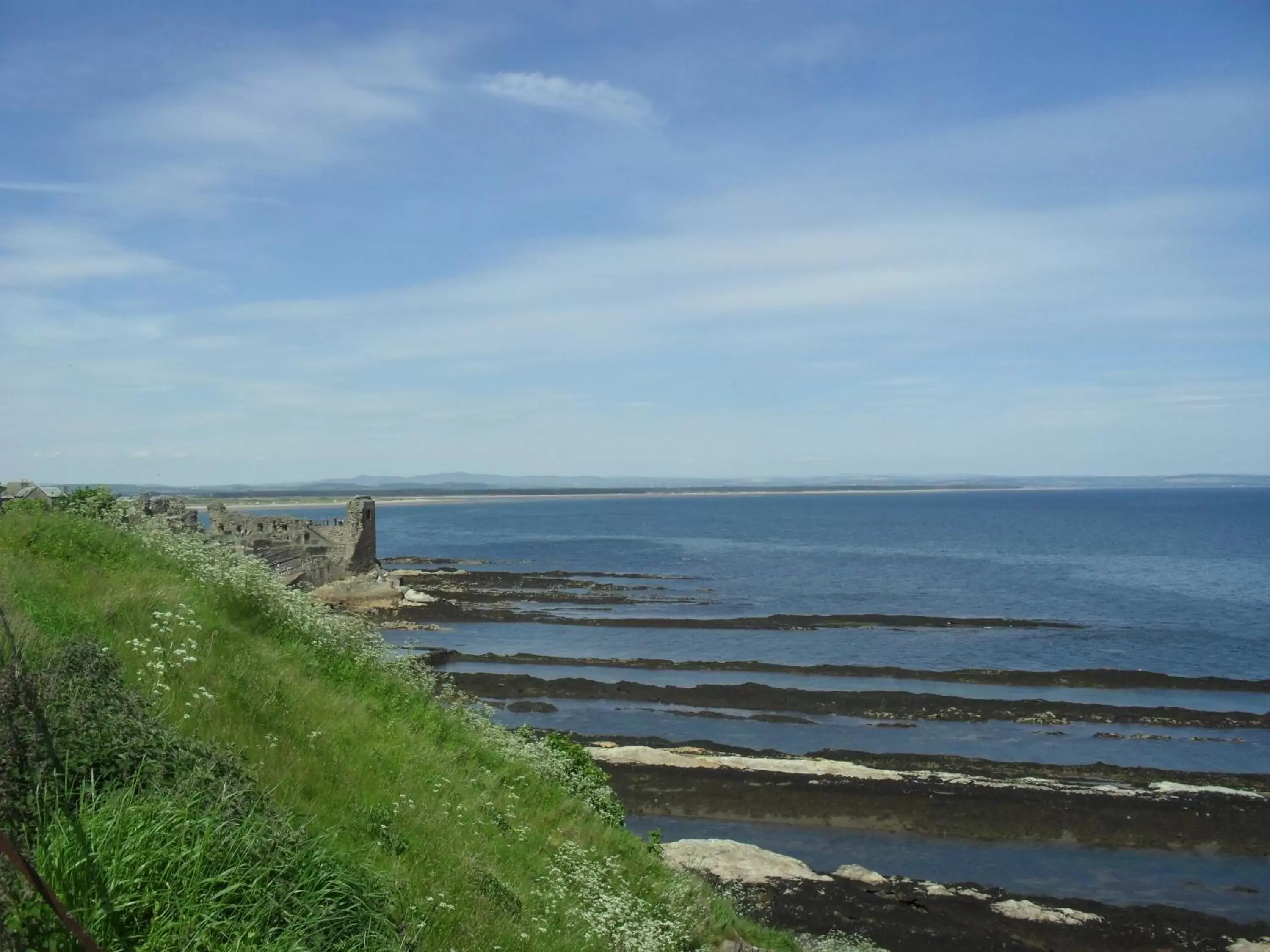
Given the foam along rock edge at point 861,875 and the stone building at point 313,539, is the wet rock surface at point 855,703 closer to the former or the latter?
the foam along rock edge at point 861,875

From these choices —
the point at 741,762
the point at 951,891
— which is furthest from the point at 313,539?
the point at 951,891

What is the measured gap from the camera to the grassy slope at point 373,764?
709 centimetres

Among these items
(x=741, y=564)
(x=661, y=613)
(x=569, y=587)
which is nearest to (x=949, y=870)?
(x=661, y=613)

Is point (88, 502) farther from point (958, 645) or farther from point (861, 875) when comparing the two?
point (958, 645)

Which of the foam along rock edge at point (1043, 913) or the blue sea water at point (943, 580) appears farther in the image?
the blue sea water at point (943, 580)

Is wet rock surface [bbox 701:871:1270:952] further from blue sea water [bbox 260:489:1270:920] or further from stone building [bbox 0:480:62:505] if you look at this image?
stone building [bbox 0:480:62:505]

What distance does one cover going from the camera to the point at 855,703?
31656 mm

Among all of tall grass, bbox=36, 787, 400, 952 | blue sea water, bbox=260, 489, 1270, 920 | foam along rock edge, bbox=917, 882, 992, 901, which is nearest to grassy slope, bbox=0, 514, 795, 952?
tall grass, bbox=36, 787, 400, 952

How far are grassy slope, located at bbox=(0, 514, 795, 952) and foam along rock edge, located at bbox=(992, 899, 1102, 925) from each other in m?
6.47

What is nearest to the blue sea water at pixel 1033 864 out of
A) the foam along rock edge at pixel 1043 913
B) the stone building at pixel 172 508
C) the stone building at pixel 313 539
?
the foam along rock edge at pixel 1043 913

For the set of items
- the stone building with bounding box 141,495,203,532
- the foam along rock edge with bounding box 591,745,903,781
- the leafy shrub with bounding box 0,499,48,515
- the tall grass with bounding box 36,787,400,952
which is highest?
the leafy shrub with bounding box 0,499,48,515

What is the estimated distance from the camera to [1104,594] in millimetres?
61688

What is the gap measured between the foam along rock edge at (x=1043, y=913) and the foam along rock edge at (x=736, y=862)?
9.93 feet

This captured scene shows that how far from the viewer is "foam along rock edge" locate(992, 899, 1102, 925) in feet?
53.2
